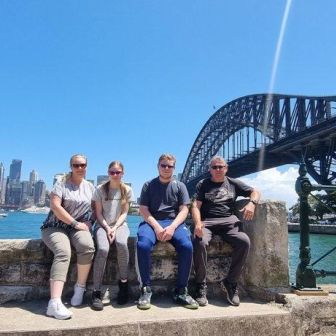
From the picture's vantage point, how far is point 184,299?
343 centimetres

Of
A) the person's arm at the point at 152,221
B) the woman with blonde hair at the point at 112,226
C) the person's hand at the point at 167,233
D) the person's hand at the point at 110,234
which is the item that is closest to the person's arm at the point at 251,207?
the person's hand at the point at 167,233

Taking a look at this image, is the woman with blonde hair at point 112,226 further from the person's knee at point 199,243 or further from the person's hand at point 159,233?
the person's knee at point 199,243

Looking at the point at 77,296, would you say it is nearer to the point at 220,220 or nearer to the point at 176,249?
the point at 176,249

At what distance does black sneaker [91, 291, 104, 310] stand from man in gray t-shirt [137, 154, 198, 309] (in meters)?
0.34

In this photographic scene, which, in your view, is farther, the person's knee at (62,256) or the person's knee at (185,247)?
the person's knee at (185,247)

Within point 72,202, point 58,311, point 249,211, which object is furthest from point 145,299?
point 249,211

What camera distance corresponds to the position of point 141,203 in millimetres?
3955

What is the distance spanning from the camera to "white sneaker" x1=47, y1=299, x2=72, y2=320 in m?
2.98

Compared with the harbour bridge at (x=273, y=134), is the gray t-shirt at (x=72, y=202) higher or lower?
lower

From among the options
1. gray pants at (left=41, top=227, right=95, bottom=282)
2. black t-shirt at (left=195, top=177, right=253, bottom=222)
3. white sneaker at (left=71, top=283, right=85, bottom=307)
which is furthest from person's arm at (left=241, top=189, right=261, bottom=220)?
white sneaker at (left=71, top=283, right=85, bottom=307)

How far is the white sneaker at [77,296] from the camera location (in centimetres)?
336

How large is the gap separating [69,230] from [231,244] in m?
1.62

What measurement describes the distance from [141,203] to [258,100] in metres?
65.6

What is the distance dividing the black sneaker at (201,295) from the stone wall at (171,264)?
27cm
